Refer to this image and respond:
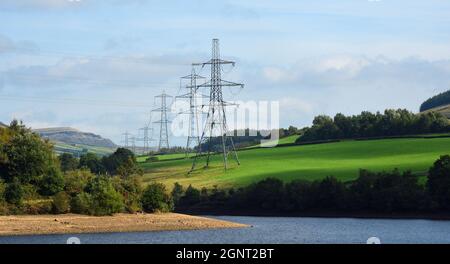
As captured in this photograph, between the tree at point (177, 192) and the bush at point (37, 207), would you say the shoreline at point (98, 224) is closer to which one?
the bush at point (37, 207)

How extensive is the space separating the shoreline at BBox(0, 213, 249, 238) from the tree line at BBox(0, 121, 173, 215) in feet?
5.67

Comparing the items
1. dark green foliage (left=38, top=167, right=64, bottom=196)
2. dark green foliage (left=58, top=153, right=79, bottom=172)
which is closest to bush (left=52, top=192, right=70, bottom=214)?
dark green foliage (left=38, top=167, right=64, bottom=196)

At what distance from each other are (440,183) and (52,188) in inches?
1623

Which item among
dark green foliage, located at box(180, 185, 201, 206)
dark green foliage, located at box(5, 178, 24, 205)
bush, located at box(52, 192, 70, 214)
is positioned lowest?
dark green foliage, located at box(180, 185, 201, 206)

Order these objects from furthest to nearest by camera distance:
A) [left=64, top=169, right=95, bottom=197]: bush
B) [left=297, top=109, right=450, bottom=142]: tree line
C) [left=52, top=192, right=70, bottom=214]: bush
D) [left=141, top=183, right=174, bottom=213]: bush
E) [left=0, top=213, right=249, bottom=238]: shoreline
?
[left=297, top=109, right=450, bottom=142]: tree line → [left=141, top=183, right=174, bottom=213]: bush → [left=64, top=169, right=95, bottom=197]: bush → [left=52, top=192, right=70, bottom=214]: bush → [left=0, top=213, right=249, bottom=238]: shoreline

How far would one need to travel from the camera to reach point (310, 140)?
151125 millimetres

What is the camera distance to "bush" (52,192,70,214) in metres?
76.5

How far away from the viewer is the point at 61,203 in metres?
76.9

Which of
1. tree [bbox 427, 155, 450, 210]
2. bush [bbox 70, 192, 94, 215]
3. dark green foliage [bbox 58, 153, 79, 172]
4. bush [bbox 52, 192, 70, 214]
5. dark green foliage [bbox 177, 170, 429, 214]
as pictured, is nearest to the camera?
bush [bbox 52, 192, 70, 214]

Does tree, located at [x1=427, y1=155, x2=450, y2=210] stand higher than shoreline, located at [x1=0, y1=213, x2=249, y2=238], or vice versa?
tree, located at [x1=427, y1=155, x2=450, y2=210]

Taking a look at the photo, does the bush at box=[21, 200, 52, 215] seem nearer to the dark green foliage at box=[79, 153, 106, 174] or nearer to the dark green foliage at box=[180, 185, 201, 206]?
the dark green foliage at box=[180, 185, 201, 206]

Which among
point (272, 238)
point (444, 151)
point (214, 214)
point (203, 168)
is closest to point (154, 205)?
point (214, 214)

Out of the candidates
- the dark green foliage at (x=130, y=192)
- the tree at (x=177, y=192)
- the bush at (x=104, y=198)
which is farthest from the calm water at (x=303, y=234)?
the tree at (x=177, y=192)
